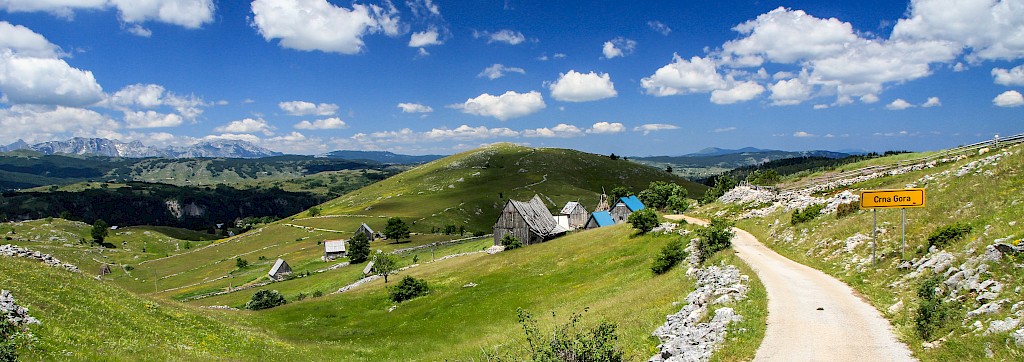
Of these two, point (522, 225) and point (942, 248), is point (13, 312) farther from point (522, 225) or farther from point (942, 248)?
point (522, 225)

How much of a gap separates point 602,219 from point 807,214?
62.7 m

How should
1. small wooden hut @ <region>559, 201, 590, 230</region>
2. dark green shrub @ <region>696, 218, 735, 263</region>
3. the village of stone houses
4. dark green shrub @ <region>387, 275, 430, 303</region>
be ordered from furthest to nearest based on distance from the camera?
1. small wooden hut @ <region>559, 201, 590, 230</region>
2. dark green shrub @ <region>387, 275, 430, 303</region>
3. dark green shrub @ <region>696, 218, 735, 263</region>
4. the village of stone houses

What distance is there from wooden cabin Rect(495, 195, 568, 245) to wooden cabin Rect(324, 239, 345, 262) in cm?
5374

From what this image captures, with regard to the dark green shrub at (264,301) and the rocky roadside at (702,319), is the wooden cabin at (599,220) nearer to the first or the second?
the dark green shrub at (264,301)

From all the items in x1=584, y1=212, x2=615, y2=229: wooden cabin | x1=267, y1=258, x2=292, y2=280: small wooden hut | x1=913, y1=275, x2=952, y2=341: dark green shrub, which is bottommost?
x1=267, y1=258, x2=292, y2=280: small wooden hut

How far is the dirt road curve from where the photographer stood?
630 inches

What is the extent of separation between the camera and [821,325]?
1880cm

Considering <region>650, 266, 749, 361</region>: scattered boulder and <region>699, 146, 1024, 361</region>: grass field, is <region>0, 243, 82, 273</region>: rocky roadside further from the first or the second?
<region>699, 146, 1024, 361</region>: grass field

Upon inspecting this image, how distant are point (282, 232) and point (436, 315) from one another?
16570 cm

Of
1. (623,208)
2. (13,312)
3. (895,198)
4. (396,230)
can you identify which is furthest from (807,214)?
(396,230)

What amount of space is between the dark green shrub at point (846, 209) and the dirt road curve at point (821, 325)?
13.1 metres

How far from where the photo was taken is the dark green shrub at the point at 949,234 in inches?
890

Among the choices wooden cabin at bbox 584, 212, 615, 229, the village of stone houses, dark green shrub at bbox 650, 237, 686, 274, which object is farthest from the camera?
wooden cabin at bbox 584, 212, 615, 229

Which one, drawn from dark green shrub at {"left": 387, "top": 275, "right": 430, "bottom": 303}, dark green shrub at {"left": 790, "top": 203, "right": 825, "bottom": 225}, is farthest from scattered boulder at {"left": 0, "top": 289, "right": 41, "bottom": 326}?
dark green shrub at {"left": 790, "top": 203, "right": 825, "bottom": 225}
